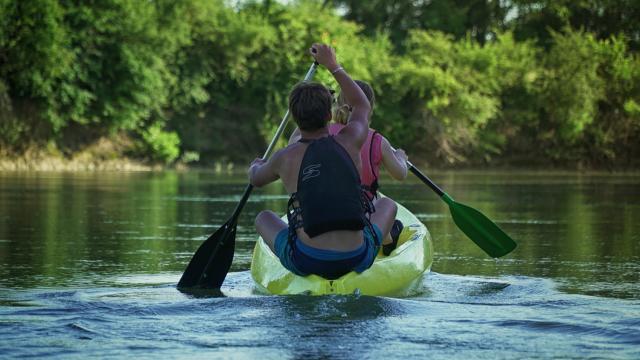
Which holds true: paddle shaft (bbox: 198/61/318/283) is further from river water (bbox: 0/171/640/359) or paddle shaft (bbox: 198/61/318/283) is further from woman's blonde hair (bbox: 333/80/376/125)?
woman's blonde hair (bbox: 333/80/376/125)

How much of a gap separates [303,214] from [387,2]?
58.4 metres

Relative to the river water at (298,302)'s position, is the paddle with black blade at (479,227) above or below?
above

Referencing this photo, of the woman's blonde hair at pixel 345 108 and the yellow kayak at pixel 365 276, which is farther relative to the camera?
the woman's blonde hair at pixel 345 108

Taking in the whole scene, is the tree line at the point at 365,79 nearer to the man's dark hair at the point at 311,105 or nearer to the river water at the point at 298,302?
the river water at the point at 298,302

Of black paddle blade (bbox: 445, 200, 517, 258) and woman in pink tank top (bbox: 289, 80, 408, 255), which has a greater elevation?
woman in pink tank top (bbox: 289, 80, 408, 255)

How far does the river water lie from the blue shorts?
181mm

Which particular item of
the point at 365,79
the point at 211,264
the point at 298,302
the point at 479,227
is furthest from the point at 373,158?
the point at 365,79

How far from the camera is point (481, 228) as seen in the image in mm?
10062

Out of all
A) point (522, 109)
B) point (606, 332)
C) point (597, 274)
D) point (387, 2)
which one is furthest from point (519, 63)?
point (606, 332)

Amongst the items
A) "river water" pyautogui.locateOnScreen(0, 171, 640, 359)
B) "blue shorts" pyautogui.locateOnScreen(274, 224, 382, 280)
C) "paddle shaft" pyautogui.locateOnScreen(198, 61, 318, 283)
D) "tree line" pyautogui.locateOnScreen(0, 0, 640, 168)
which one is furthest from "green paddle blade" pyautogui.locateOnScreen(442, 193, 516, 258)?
"tree line" pyautogui.locateOnScreen(0, 0, 640, 168)

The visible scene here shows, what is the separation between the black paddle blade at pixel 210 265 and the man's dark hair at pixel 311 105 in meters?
2.06

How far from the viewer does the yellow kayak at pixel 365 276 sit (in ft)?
24.4

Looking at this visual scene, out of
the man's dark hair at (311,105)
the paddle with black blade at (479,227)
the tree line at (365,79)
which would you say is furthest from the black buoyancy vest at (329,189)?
the tree line at (365,79)

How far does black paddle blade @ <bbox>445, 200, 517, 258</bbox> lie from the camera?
9984 millimetres
